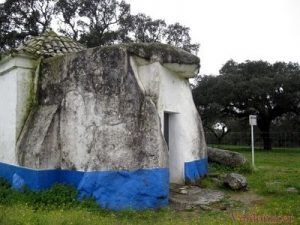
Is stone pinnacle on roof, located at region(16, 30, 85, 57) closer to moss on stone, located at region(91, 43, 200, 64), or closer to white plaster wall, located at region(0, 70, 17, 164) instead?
white plaster wall, located at region(0, 70, 17, 164)

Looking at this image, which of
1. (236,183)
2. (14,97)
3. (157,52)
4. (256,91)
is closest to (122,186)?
(157,52)

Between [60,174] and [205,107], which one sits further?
[205,107]

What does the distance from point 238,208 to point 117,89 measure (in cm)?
338

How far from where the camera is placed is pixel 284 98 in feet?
91.8

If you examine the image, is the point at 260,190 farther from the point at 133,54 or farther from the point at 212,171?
the point at 133,54

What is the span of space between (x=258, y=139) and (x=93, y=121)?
2902cm

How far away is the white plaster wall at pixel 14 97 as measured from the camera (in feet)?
29.6

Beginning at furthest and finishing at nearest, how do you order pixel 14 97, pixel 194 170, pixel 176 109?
pixel 194 170
pixel 176 109
pixel 14 97

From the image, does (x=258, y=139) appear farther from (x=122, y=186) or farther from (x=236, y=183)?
(x=122, y=186)

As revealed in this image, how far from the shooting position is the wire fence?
1248 inches

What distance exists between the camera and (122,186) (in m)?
7.83

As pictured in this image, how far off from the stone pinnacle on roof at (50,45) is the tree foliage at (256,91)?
765 inches

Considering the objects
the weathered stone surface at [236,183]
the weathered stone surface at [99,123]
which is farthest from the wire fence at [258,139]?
the weathered stone surface at [99,123]

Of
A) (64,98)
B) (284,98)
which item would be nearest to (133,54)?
(64,98)
